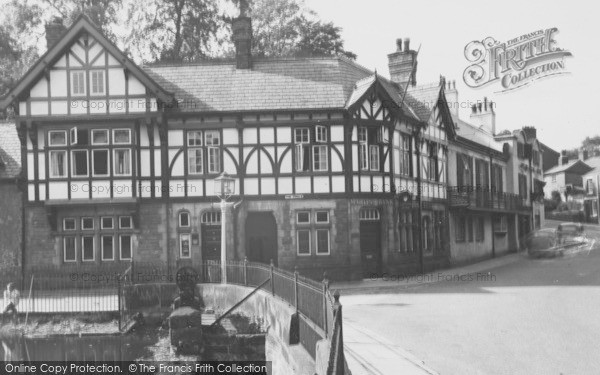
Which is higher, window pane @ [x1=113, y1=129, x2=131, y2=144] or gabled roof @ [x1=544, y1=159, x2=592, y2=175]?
gabled roof @ [x1=544, y1=159, x2=592, y2=175]

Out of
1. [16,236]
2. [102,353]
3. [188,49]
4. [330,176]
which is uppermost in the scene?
[188,49]

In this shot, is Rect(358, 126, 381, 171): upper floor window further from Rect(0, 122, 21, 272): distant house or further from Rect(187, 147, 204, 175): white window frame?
Rect(0, 122, 21, 272): distant house

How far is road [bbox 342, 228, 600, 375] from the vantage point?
10898 mm

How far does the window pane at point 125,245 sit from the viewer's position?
81.4ft

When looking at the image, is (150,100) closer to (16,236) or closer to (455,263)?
(16,236)

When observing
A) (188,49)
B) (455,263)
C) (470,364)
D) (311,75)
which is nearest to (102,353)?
(470,364)

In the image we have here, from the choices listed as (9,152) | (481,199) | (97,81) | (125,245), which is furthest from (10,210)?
(481,199)

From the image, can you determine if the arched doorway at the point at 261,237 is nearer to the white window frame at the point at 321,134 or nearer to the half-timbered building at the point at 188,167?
the half-timbered building at the point at 188,167

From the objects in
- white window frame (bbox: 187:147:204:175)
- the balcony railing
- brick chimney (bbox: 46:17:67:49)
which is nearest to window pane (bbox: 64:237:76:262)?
white window frame (bbox: 187:147:204:175)

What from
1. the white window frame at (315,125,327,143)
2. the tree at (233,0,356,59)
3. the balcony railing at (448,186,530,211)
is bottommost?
the balcony railing at (448,186,530,211)

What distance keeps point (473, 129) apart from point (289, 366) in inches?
1280

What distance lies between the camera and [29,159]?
80.9ft

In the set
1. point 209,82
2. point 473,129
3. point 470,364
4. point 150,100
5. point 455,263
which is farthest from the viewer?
point 473,129

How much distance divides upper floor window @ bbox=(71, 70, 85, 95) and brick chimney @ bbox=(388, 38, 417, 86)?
1540 centimetres
